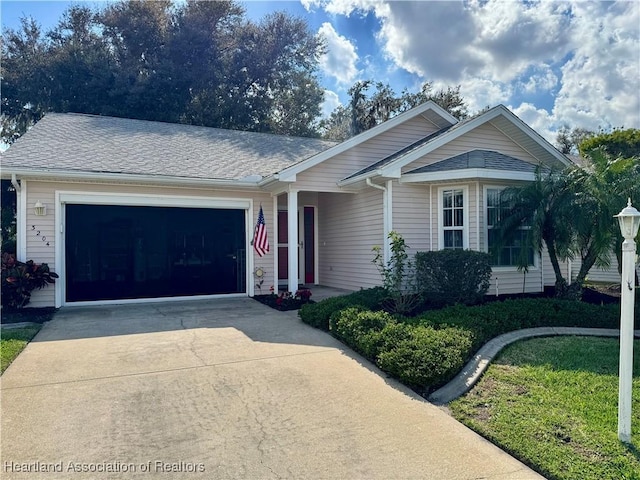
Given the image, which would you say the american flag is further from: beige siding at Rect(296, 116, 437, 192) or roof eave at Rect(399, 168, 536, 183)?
roof eave at Rect(399, 168, 536, 183)

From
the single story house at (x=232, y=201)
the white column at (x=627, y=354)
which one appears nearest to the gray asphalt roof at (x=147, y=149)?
the single story house at (x=232, y=201)

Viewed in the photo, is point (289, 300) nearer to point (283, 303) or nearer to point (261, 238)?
point (283, 303)

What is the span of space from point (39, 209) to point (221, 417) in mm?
7642

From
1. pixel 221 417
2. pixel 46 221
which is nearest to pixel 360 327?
pixel 221 417

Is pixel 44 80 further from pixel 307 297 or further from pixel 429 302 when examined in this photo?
pixel 429 302

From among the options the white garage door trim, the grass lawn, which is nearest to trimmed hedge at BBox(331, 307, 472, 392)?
the grass lawn

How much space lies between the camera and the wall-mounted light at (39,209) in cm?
892

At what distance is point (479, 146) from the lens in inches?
422

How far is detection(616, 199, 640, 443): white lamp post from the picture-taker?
3363mm

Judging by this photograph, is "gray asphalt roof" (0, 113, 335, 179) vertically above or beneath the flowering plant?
above

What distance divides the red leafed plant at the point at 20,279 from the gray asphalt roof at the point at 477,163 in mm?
8364

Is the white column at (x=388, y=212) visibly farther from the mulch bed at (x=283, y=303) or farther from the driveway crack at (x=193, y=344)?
the driveway crack at (x=193, y=344)

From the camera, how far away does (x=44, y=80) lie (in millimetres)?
21281

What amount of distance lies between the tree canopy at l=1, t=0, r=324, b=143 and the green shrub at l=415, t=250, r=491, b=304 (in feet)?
61.4
